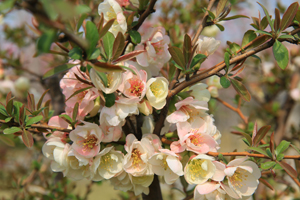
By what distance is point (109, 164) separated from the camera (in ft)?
1.73

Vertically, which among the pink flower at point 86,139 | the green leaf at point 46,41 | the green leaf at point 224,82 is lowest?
the pink flower at point 86,139

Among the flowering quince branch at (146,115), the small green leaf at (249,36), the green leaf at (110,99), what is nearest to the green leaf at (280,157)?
the flowering quince branch at (146,115)

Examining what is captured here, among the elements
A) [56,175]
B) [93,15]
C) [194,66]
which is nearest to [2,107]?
[194,66]

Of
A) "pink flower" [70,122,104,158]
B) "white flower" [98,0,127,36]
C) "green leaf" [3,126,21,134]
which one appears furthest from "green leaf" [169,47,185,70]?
→ "green leaf" [3,126,21,134]

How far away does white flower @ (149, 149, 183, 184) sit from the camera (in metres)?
0.48

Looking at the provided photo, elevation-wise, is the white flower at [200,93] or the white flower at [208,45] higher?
the white flower at [208,45]

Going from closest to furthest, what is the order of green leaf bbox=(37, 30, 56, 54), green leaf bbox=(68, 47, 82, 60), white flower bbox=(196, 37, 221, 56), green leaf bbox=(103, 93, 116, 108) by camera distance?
green leaf bbox=(37, 30, 56, 54), green leaf bbox=(68, 47, 82, 60), green leaf bbox=(103, 93, 116, 108), white flower bbox=(196, 37, 221, 56)

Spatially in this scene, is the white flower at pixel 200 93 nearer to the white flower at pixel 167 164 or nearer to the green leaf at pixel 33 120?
the white flower at pixel 167 164

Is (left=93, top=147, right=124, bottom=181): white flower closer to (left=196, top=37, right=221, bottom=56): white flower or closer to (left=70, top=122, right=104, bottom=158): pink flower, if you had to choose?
(left=70, top=122, right=104, bottom=158): pink flower

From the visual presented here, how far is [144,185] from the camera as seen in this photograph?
55 centimetres

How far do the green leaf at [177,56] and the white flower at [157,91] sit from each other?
1.9 inches

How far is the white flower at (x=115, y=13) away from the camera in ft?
1.69

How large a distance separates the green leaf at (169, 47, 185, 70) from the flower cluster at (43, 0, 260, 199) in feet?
0.16

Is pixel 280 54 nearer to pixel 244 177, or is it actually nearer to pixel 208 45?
pixel 208 45
